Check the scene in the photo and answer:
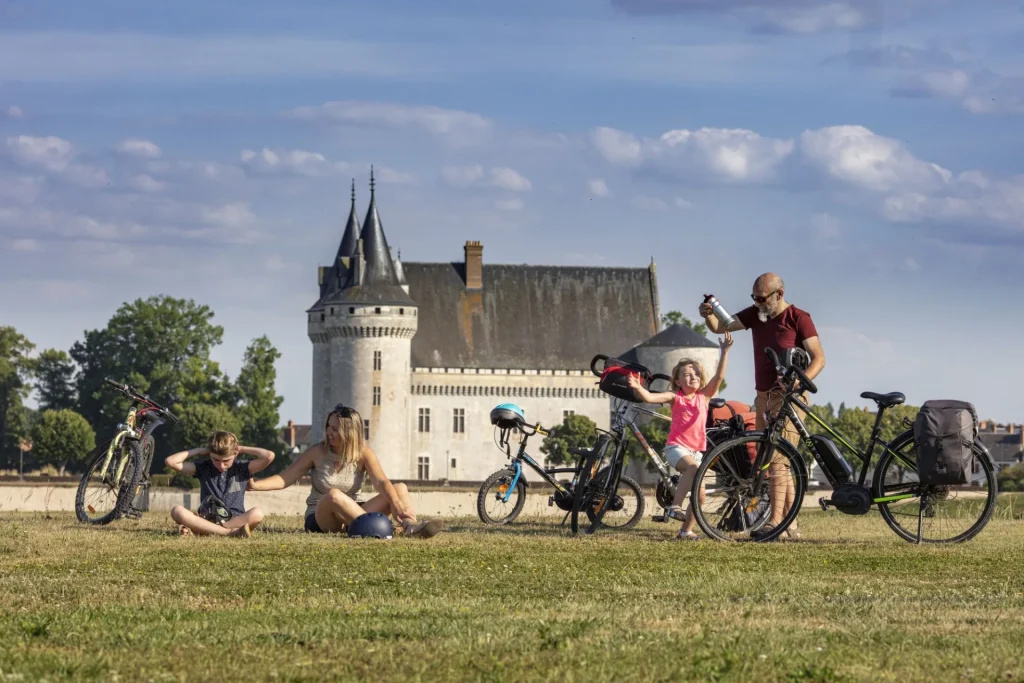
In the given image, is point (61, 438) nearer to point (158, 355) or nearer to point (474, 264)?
point (158, 355)

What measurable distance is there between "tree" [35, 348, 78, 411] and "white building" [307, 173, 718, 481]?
57.2 feet

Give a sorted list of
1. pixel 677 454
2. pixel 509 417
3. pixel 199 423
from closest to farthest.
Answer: pixel 677 454 → pixel 509 417 → pixel 199 423

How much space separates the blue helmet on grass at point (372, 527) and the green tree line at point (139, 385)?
79.2 m

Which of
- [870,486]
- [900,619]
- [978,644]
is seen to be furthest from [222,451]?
[978,644]

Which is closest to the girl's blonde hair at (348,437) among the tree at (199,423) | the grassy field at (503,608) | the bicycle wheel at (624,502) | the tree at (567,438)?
the grassy field at (503,608)

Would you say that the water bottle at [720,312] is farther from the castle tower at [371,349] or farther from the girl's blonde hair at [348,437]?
the castle tower at [371,349]

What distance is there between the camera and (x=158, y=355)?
102 m

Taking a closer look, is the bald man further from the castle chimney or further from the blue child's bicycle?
the castle chimney

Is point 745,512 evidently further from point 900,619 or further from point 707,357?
point 707,357

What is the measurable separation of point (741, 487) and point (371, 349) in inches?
3396

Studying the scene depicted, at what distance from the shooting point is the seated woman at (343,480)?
12352 millimetres

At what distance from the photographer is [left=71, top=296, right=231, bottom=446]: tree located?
324 feet

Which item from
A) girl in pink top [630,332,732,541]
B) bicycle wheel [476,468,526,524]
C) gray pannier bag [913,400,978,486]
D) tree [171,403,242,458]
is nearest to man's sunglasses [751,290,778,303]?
girl in pink top [630,332,732,541]

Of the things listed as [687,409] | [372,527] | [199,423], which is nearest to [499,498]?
[687,409]
